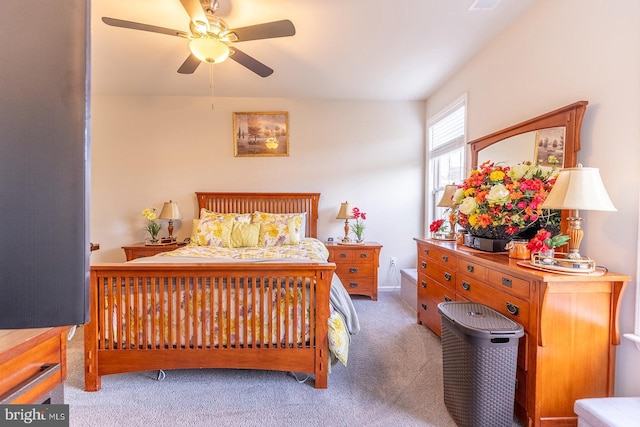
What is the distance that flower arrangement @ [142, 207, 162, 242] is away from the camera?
3.71m

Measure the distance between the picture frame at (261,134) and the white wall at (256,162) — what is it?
0.09 meters

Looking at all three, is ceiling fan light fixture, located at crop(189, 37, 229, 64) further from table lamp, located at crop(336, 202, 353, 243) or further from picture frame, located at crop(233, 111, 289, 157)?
table lamp, located at crop(336, 202, 353, 243)

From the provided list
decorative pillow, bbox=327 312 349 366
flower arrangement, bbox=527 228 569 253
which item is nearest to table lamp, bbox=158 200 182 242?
decorative pillow, bbox=327 312 349 366

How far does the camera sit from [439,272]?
2.40 meters

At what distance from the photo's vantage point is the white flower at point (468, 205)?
2076 millimetres

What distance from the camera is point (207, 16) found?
1.91 metres

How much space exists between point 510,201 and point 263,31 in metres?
1.99

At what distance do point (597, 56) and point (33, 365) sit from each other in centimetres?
277

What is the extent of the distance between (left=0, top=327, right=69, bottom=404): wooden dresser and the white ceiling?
2.21 metres

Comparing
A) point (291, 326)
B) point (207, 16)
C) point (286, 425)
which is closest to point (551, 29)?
point (207, 16)

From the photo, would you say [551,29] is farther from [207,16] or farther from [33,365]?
[33,365]

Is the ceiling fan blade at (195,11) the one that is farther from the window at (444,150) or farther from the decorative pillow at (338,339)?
the window at (444,150)

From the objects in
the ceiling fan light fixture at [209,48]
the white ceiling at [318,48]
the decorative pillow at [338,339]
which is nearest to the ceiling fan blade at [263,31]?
the ceiling fan light fixture at [209,48]

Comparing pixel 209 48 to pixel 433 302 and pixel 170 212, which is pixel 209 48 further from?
pixel 433 302
